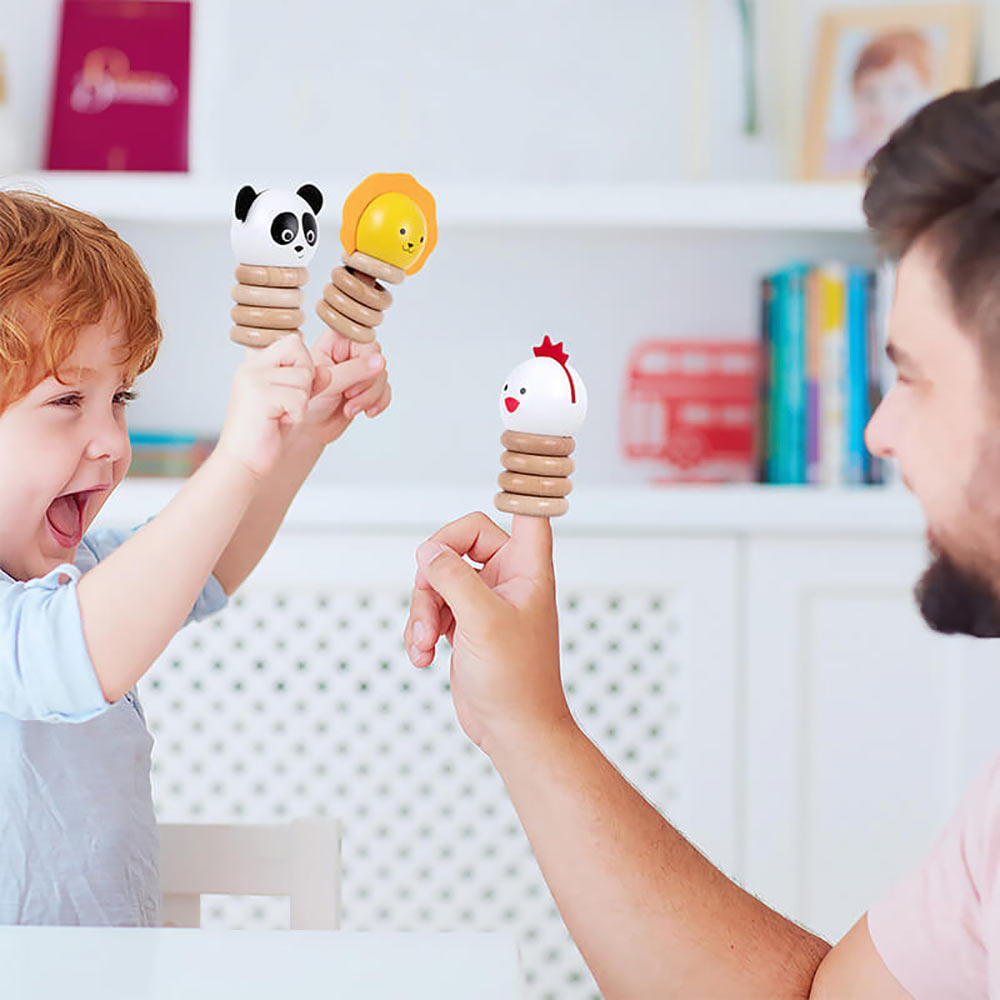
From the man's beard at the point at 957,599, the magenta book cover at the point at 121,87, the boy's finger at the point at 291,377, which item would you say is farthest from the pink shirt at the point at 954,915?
the magenta book cover at the point at 121,87

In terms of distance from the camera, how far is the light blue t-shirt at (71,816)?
0.91 m

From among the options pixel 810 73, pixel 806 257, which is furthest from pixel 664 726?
pixel 810 73

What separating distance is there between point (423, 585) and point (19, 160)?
1423 millimetres

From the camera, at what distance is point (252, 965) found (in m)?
0.59

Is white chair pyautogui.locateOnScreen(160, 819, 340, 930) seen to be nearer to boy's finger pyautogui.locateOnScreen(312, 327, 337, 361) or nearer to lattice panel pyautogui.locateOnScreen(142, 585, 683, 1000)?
boy's finger pyautogui.locateOnScreen(312, 327, 337, 361)

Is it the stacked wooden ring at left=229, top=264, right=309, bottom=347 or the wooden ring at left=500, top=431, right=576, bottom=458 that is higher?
the stacked wooden ring at left=229, top=264, right=309, bottom=347

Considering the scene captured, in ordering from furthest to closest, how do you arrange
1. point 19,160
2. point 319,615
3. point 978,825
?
point 19,160 < point 319,615 < point 978,825

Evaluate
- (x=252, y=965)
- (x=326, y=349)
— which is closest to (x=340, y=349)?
(x=326, y=349)

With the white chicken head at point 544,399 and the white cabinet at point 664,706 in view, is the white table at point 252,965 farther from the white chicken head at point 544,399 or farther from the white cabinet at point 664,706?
the white cabinet at point 664,706

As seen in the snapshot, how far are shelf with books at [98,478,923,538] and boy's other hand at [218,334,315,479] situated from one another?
1019 millimetres

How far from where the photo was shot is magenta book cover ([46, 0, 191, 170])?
2031 millimetres

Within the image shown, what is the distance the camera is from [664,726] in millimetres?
1895

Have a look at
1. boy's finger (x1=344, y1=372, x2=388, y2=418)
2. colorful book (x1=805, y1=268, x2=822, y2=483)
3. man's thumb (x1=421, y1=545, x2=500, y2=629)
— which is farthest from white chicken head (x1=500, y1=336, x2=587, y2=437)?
colorful book (x1=805, y1=268, x2=822, y2=483)

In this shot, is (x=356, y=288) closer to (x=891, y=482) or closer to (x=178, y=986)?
(x=178, y=986)
